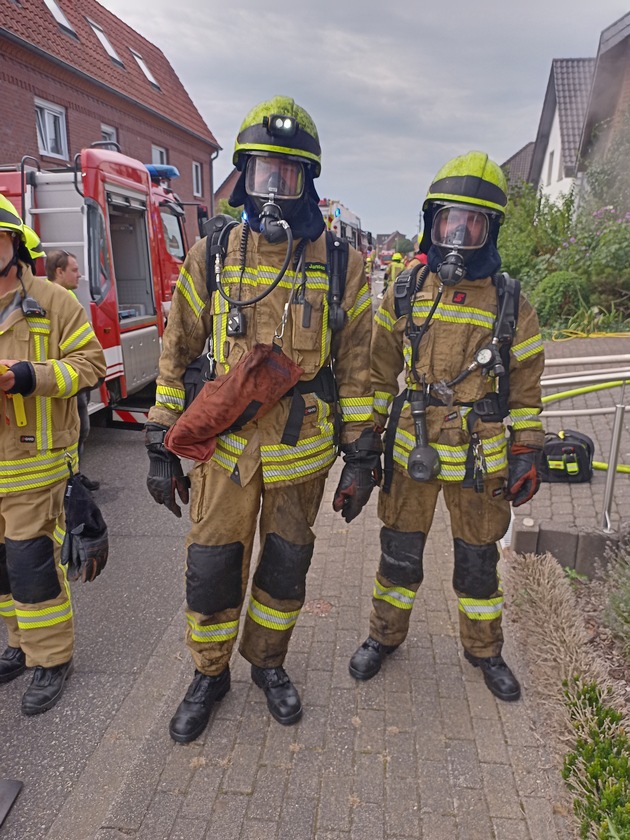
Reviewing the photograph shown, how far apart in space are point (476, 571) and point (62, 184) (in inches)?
204

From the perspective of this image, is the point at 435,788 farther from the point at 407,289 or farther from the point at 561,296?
the point at 561,296

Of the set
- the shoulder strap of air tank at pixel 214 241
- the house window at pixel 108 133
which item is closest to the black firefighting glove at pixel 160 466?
the shoulder strap of air tank at pixel 214 241

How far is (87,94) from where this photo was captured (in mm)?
15461

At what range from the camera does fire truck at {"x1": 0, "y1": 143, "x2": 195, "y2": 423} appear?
5676 mm

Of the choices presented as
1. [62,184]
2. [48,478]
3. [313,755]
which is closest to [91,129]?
[62,184]

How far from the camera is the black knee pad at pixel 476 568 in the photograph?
267 centimetres

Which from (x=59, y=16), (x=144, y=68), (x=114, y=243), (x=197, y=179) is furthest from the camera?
(x=197, y=179)

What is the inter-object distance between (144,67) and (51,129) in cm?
681

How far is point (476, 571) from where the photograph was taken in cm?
268

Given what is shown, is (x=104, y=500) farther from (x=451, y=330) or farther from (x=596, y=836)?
(x=596, y=836)

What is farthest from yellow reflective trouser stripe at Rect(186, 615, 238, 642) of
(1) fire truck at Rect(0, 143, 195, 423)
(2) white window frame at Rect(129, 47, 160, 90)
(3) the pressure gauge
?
(2) white window frame at Rect(129, 47, 160, 90)

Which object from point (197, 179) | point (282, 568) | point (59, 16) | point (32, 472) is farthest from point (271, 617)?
point (197, 179)

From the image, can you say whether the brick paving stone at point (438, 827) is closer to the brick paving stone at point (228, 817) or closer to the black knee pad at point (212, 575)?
the brick paving stone at point (228, 817)

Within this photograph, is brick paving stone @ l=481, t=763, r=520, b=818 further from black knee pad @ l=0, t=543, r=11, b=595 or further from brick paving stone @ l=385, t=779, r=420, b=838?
black knee pad @ l=0, t=543, r=11, b=595
